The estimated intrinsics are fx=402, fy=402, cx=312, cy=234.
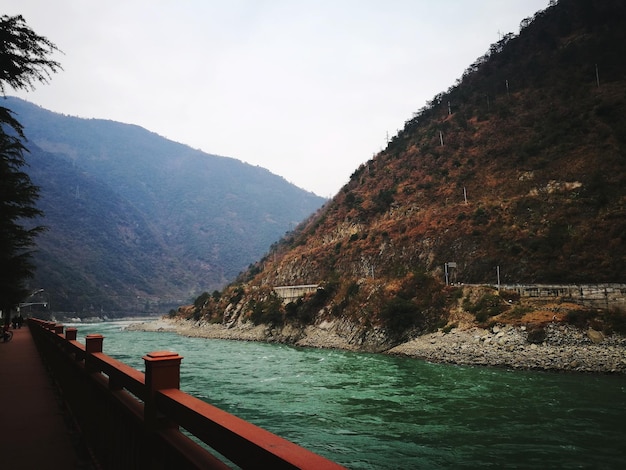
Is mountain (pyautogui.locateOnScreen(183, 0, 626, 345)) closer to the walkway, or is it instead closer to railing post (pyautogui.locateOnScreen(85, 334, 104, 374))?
the walkway

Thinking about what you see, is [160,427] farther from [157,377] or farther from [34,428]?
[34,428]

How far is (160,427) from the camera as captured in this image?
9.08 ft

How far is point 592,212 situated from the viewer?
37781mm

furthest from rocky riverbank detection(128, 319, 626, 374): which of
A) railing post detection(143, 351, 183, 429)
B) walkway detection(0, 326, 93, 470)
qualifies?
railing post detection(143, 351, 183, 429)

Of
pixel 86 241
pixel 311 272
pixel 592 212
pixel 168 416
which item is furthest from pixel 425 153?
pixel 86 241

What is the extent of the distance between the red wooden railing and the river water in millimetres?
6957

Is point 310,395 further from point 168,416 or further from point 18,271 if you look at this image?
point 168,416

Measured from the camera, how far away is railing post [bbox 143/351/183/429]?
2.83 meters

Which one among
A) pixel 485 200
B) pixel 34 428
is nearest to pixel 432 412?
pixel 34 428

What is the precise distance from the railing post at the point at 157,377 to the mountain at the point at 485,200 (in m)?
35.0

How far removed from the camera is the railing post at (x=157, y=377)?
2.83 m

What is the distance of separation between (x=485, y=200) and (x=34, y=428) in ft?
165

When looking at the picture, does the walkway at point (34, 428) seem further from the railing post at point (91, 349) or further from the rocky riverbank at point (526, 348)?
the rocky riverbank at point (526, 348)

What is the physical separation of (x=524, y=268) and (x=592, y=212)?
8451 millimetres
